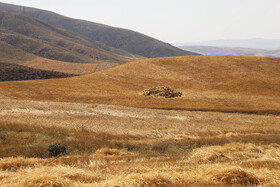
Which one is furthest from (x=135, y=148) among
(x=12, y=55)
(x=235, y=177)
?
(x=12, y=55)

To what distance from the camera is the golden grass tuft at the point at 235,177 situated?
7500 millimetres

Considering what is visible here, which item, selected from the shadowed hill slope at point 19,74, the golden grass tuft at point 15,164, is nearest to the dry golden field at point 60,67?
the shadowed hill slope at point 19,74

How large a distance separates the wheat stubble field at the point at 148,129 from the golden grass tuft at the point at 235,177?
28mm

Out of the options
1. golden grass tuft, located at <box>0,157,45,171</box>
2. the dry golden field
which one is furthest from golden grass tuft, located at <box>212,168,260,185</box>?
the dry golden field

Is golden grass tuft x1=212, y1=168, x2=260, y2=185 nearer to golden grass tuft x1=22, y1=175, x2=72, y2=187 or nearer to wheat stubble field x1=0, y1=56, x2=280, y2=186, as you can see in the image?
wheat stubble field x1=0, y1=56, x2=280, y2=186

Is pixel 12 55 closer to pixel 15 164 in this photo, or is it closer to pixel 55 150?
pixel 55 150

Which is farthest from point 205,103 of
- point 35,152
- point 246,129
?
point 35,152

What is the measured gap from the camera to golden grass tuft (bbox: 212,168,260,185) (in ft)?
24.6

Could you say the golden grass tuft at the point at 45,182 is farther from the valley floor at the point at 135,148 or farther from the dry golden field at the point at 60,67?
the dry golden field at the point at 60,67

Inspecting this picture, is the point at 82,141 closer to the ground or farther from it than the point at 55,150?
closer to the ground

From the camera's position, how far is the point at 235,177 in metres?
7.64

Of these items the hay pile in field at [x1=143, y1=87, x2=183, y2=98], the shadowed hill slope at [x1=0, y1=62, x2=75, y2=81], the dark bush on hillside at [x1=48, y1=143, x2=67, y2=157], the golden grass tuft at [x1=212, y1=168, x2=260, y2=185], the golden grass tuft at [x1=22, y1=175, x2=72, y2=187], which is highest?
the golden grass tuft at [x1=212, y1=168, x2=260, y2=185]

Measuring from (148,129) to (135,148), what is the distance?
7.48 metres

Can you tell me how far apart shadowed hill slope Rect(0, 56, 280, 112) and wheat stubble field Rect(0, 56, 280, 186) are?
0.81ft
